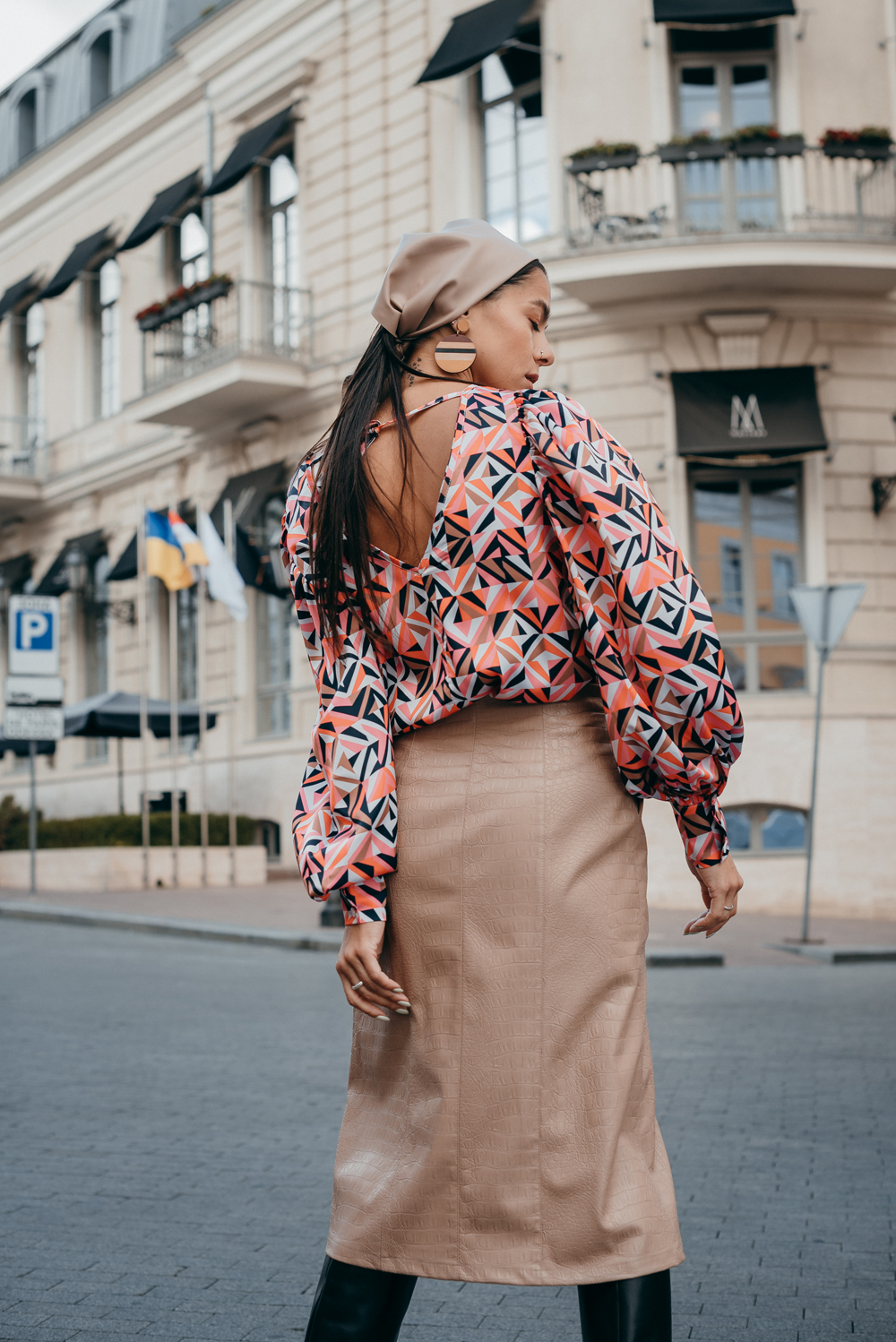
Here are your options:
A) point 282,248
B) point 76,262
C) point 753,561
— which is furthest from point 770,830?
point 76,262

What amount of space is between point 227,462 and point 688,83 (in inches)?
343

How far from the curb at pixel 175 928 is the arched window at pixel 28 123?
61.5ft

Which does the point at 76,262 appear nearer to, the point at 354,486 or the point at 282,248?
the point at 282,248

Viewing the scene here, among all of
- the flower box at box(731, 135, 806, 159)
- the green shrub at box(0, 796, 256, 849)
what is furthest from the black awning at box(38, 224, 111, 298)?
the flower box at box(731, 135, 806, 159)

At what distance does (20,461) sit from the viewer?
28.1m

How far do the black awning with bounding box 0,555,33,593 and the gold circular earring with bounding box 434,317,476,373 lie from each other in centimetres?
2659

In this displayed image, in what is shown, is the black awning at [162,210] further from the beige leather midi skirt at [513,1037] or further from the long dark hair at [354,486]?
the beige leather midi skirt at [513,1037]

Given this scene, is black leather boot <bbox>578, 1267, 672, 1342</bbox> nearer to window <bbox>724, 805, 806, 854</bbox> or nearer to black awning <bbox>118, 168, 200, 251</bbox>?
window <bbox>724, 805, 806, 854</bbox>

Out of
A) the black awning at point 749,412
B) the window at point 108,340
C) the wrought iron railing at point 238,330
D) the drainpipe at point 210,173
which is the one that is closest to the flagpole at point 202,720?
the wrought iron railing at point 238,330

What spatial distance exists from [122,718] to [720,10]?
37.3 ft

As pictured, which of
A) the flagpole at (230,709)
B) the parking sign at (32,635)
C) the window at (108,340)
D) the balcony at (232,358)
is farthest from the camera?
the window at (108,340)

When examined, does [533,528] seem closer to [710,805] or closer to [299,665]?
[710,805]

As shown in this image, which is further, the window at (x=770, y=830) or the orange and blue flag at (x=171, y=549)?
the orange and blue flag at (x=171, y=549)

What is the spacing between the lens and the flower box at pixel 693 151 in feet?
53.6
